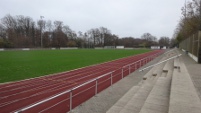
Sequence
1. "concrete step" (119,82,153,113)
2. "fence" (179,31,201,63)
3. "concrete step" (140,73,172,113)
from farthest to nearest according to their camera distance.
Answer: "fence" (179,31,201,63) < "concrete step" (119,82,153,113) < "concrete step" (140,73,172,113)

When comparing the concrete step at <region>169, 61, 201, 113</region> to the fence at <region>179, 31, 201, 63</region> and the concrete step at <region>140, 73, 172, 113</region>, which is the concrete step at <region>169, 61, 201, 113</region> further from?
the fence at <region>179, 31, 201, 63</region>

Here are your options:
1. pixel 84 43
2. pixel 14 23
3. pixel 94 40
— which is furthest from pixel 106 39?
pixel 14 23

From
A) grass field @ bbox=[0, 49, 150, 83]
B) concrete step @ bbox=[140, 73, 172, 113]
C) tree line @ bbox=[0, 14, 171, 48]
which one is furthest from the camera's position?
tree line @ bbox=[0, 14, 171, 48]

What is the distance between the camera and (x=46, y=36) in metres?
102

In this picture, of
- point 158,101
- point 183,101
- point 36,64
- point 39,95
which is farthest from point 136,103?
point 36,64

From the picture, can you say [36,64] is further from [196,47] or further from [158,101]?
[158,101]

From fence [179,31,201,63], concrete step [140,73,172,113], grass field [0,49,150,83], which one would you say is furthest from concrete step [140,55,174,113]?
fence [179,31,201,63]

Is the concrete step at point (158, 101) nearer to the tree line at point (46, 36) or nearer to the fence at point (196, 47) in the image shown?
the fence at point (196, 47)

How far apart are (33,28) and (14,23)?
9491 mm

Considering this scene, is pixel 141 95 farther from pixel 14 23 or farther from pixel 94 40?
pixel 94 40

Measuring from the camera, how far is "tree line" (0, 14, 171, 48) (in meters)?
83.4

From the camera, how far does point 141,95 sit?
23.8 feet

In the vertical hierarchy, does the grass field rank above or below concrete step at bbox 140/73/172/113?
below

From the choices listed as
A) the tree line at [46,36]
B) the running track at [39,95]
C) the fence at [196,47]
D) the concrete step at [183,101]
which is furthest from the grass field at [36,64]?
the tree line at [46,36]
